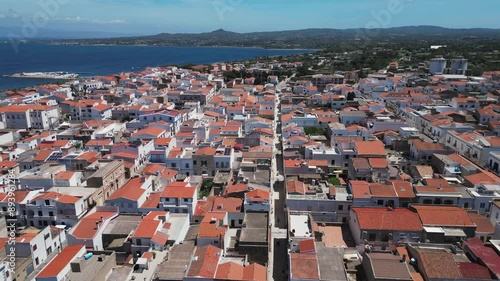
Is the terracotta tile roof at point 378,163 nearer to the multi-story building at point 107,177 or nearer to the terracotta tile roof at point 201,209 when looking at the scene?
the terracotta tile roof at point 201,209

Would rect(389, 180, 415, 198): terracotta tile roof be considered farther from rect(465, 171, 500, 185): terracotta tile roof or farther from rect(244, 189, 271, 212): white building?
rect(244, 189, 271, 212): white building

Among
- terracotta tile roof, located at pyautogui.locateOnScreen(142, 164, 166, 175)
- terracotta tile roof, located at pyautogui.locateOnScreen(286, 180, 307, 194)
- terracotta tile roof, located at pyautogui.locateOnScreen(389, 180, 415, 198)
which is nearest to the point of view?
terracotta tile roof, located at pyautogui.locateOnScreen(389, 180, 415, 198)

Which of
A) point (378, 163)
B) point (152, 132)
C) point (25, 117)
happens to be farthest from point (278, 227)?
point (25, 117)

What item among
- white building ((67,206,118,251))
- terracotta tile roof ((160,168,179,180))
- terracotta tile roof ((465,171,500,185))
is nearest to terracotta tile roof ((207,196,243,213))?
terracotta tile roof ((160,168,179,180))

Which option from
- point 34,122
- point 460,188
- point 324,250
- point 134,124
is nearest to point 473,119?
point 460,188

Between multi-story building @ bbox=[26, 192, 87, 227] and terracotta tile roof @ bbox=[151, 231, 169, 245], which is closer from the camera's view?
terracotta tile roof @ bbox=[151, 231, 169, 245]

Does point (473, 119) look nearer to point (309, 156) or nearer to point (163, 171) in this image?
point (309, 156)
